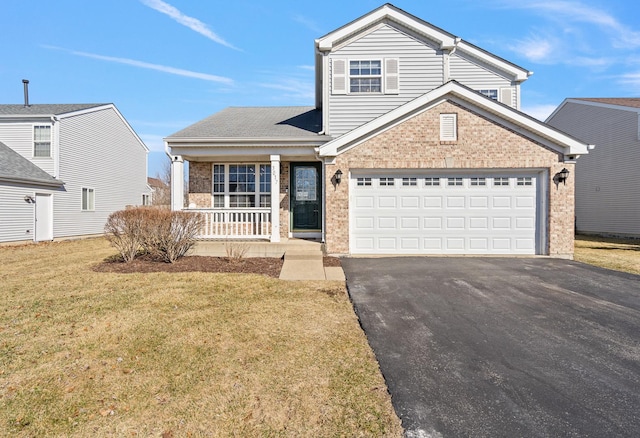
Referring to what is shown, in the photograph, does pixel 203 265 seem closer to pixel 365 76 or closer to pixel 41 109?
pixel 365 76

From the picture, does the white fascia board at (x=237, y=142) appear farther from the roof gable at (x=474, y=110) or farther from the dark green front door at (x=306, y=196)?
the dark green front door at (x=306, y=196)

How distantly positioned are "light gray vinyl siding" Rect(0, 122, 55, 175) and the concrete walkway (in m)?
12.8

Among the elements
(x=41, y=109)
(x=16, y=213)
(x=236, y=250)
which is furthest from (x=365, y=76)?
(x=41, y=109)

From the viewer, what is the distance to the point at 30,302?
5.47 m

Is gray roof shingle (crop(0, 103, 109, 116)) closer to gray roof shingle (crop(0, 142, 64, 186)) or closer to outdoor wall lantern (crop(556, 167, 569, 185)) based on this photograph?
gray roof shingle (crop(0, 142, 64, 186))

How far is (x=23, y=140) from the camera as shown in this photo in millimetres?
16578

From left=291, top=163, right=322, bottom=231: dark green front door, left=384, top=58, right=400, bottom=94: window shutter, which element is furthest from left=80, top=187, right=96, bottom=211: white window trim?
left=384, top=58, right=400, bottom=94: window shutter

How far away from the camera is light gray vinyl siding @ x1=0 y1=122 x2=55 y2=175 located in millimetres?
16422

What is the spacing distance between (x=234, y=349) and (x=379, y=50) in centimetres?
1144

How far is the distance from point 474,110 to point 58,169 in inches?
759

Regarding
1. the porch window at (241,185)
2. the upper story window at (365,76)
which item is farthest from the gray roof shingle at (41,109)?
the upper story window at (365,76)

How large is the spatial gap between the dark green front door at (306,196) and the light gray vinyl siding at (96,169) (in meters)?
13.3

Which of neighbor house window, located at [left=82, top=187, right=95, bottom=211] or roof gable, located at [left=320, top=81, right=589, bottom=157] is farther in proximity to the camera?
neighbor house window, located at [left=82, top=187, right=95, bottom=211]

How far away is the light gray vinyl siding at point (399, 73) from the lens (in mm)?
11547
